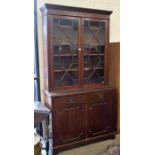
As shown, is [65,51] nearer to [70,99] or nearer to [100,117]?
[70,99]

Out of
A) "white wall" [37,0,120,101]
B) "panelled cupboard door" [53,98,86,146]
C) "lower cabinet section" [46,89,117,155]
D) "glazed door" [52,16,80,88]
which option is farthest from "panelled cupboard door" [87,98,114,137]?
"white wall" [37,0,120,101]

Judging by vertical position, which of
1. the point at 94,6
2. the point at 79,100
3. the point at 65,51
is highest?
the point at 94,6

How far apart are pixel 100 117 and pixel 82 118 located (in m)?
0.35

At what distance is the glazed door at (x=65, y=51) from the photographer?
3.04 metres

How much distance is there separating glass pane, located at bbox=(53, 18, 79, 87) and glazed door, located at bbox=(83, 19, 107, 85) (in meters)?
0.18

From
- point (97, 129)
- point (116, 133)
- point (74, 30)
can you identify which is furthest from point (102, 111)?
point (74, 30)

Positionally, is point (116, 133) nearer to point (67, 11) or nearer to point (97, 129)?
point (97, 129)

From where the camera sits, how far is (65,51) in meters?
3.14

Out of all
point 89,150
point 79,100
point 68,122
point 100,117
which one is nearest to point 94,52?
point 79,100

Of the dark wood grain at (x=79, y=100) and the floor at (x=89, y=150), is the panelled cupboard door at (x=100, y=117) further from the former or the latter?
the floor at (x=89, y=150)

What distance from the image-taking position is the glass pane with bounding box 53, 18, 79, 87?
3047 mm
